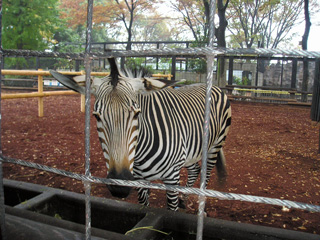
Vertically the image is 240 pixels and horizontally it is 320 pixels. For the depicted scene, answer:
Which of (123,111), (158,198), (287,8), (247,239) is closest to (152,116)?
(123,111)

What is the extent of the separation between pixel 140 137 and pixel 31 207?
42.4 inches

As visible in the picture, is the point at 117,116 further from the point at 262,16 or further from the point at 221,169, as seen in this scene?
the point at 262,16

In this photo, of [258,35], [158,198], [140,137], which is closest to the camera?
[140,137]

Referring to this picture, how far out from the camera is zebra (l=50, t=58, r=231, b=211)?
5.27ft

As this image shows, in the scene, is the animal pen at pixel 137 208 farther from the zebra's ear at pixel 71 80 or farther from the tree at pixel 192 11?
the tree at pixel 192 11

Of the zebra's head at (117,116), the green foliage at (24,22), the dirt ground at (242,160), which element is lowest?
the dirt ground at (242,160)

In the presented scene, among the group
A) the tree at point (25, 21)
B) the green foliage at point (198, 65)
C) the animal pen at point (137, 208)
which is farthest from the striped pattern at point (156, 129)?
the tree at point (25, 21)

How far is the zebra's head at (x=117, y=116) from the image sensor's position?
5.17ft

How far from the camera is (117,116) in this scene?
1.61 meters

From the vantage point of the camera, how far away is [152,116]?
86.3 inches

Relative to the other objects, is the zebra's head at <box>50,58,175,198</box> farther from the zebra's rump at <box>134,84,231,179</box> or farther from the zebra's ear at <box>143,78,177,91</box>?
the zebra's rump at <box>134,84,231,179</box>

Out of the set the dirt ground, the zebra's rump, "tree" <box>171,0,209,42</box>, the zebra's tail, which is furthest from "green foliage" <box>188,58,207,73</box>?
the zebra's rump

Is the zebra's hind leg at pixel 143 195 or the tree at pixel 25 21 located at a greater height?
the tree at pixel 25 21

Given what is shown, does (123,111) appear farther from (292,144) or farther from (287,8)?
(287,8)
